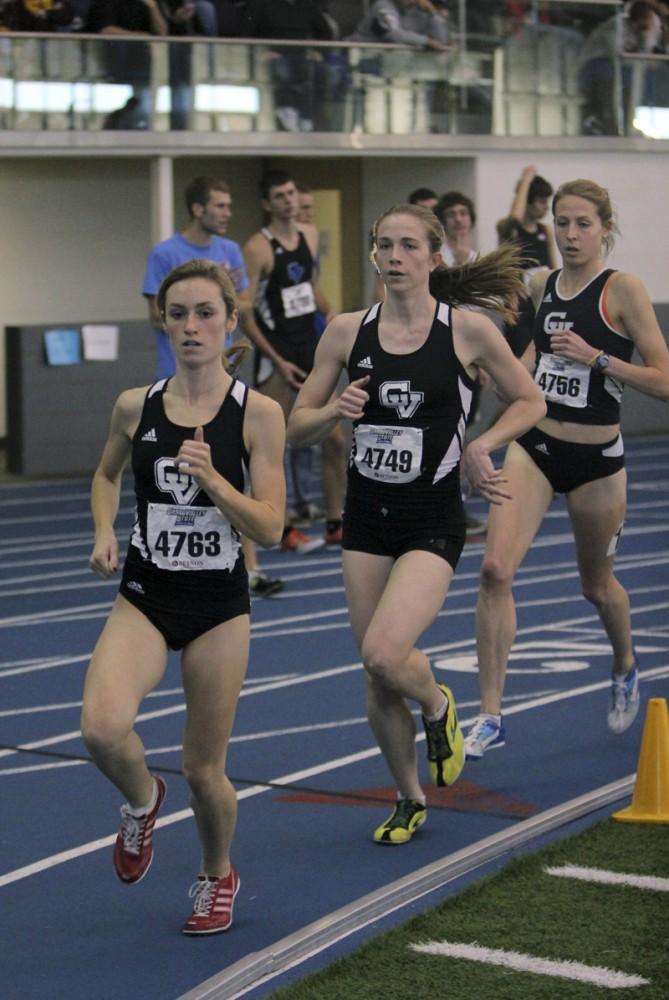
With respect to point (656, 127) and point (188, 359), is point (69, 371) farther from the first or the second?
point (188, 359)

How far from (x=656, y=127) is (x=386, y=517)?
16302 mm

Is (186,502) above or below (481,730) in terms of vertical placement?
above

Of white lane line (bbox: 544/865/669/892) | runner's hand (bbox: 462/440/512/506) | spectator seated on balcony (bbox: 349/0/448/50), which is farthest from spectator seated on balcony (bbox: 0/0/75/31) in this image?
white lane line (bbox: 544/865/669/892)

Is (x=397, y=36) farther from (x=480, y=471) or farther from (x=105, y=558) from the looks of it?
(x=105, y=558)

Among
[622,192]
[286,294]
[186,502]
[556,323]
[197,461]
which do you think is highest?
[622,192]

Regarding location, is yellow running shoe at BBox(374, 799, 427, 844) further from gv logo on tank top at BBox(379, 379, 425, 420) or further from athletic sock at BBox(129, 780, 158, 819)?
gv logo on tank top at BBox(379, 379, 425, 420)

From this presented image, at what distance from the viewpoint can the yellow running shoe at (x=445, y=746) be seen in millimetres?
6172

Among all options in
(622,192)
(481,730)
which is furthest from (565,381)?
(622,192)

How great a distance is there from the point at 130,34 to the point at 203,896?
45.5 feet

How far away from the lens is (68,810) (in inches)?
257

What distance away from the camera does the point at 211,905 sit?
17.1ft

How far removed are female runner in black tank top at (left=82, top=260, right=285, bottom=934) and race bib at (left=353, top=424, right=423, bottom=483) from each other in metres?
0.89

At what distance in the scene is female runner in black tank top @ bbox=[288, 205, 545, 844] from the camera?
5.97 metres

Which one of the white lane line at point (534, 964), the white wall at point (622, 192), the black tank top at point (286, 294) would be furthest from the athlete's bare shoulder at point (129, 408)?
the white wall at point (622, 192)
